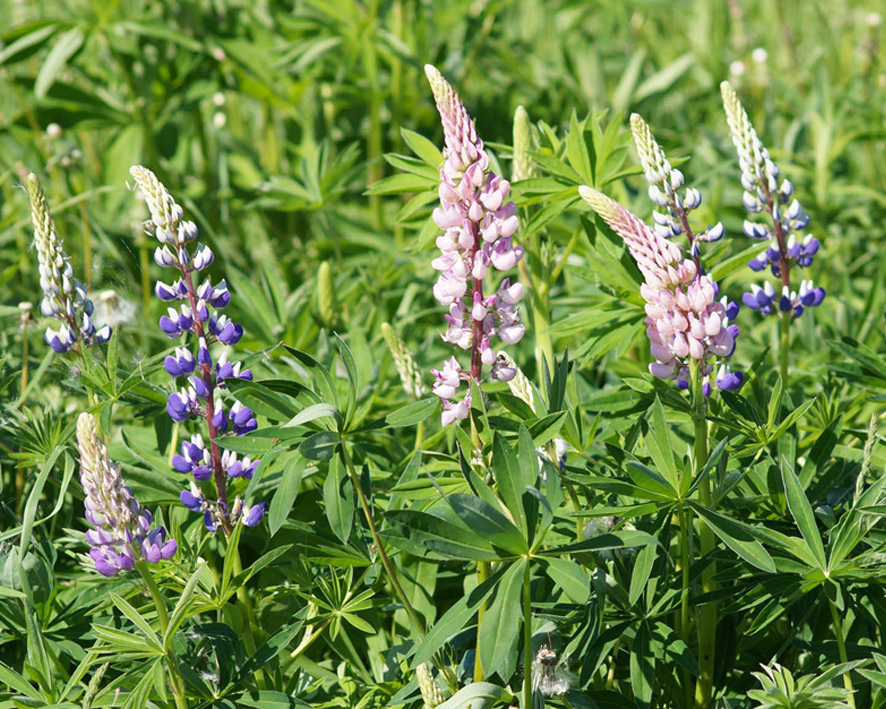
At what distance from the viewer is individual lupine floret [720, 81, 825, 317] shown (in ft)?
6.59

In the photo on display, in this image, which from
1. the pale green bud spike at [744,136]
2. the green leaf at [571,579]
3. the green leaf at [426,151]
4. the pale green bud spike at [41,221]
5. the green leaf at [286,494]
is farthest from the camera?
the green leaf at [426,151]

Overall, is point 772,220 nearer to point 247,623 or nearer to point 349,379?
point 349,379

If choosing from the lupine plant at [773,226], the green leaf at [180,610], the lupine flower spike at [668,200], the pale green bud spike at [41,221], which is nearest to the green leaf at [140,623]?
the green leaf at [180,610]

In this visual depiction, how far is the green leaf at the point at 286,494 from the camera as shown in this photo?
1.59 meters

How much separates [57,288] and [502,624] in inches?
42.7

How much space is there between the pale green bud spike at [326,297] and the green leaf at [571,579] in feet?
4.32

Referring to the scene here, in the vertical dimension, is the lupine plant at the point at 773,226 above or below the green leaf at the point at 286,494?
above

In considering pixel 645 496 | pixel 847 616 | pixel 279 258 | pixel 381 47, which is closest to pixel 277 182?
pixel 279 258

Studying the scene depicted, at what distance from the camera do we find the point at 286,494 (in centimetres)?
162

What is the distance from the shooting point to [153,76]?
3693mm

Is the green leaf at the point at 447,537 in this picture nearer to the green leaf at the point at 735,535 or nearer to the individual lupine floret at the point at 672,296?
the green leaf at the point at 735,535

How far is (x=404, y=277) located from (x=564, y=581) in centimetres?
181

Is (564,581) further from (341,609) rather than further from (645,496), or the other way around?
(341,609)

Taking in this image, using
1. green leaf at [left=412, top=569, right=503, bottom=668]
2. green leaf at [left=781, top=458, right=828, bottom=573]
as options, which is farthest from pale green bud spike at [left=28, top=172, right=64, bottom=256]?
green leaf at [left=781, top=458, right=828, bottom=573]
